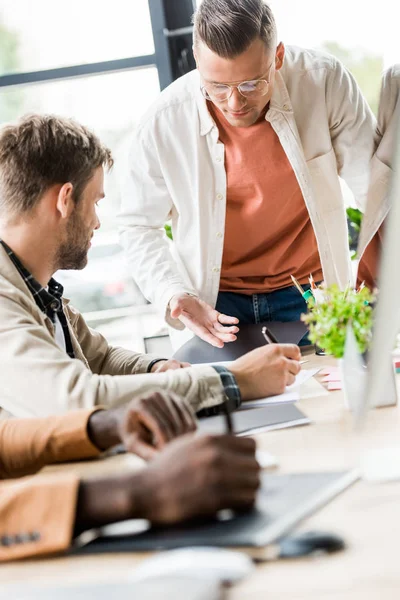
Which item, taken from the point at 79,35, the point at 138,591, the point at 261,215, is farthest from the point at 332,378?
the point at 79,35

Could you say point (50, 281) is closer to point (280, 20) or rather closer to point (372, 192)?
point (372, 192)

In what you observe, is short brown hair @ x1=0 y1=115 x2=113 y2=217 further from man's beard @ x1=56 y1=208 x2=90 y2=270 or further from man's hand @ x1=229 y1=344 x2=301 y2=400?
man's hand @ x1=229 y1=344 x2=301 y2=400

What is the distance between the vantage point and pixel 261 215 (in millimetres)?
2686

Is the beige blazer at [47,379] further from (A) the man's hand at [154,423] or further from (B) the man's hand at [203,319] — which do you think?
(B) the man's hand at [203,319]

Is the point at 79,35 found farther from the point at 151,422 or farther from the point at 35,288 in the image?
the point at 151,422

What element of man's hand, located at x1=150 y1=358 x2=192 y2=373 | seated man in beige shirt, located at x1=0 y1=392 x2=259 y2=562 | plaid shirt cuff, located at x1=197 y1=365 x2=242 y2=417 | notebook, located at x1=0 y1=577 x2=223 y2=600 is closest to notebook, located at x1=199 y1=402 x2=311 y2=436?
plaid shirt cuff, located at x1=197 y1=365 x2=242 y2=417

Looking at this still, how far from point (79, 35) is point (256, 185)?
1.92m

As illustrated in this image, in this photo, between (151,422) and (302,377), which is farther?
(302,377)

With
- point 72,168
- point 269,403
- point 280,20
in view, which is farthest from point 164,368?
point 280,20

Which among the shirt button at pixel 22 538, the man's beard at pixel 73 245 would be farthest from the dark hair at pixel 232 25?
the shirt button at pixel 22 538

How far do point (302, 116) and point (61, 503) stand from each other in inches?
80.3

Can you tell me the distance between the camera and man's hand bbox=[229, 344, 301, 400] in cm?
179

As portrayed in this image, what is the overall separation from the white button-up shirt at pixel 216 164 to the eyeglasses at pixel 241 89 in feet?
0.85

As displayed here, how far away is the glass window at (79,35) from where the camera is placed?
4.12 metres
